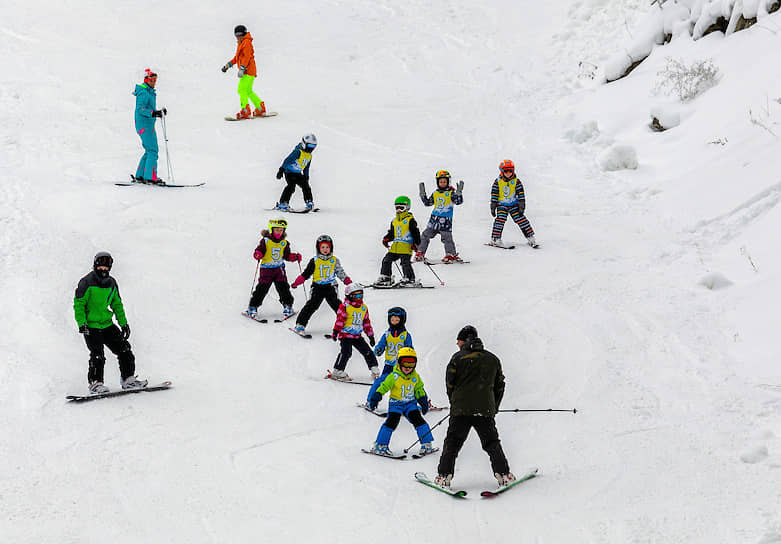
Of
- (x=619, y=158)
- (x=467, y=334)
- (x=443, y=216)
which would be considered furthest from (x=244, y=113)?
(x=467, y=334)

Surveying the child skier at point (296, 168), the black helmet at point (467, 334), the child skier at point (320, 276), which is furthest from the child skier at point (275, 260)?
the black helmet at point (467, 334)

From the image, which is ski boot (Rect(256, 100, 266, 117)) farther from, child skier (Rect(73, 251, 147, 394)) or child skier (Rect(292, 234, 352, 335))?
child skier (Rect(73, 251, 147, 394))

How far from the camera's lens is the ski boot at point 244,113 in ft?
68.9

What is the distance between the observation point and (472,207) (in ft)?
56.5

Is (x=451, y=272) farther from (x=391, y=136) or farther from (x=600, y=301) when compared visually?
(x=391, y=136)

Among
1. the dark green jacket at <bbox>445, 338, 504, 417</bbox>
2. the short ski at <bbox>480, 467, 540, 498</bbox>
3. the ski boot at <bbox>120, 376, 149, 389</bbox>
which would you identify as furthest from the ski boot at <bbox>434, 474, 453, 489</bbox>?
the ski boot at <bbox>120, 376, 149, 389</bbox>

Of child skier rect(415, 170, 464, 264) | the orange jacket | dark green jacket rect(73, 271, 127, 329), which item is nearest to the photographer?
dark green jacket rect(73, 271, 127, 329)

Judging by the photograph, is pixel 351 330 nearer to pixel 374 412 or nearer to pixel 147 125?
pixel 374 412

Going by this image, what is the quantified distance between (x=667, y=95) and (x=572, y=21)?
768 cm

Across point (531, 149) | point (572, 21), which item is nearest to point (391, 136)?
point (531, 149)

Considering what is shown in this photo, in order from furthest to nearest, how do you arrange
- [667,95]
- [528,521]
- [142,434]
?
[667,95]
[142,434]
[528,521]

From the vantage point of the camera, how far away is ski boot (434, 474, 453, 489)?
8.27 meters

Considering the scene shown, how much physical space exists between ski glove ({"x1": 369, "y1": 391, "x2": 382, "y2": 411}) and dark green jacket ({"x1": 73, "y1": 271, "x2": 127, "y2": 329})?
9.38 ft

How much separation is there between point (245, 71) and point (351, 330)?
11495 millimetres
